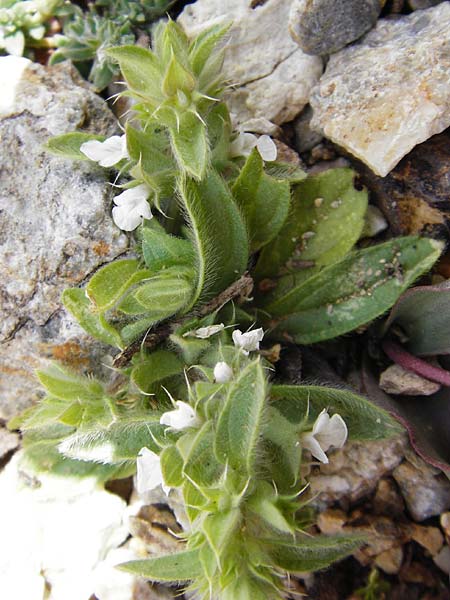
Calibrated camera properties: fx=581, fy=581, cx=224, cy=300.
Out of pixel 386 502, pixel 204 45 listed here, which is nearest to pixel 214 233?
pixel 204 45

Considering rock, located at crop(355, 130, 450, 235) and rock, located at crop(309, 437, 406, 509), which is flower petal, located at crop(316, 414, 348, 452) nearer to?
rock, located at crop(309, 437, 406, 509)

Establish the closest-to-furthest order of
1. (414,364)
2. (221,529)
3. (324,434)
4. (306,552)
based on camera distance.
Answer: (221,529) < (306,552) < (324,434) < (414,364)

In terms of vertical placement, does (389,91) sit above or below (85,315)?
above

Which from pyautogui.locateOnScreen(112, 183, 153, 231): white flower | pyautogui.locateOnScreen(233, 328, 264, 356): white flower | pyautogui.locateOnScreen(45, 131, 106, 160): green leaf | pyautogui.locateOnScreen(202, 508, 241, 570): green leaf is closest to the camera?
pyautogui.locateOnScreen(202, 508, 241, 570): green leaf

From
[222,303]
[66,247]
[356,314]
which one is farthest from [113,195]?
[356,314]

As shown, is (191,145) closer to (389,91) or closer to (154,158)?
(154,158)

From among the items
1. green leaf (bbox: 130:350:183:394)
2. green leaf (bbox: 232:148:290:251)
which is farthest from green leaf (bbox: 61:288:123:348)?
green leaf (bbox: 232:148:290:251)

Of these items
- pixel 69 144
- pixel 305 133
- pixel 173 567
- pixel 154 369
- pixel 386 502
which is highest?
pixel 69 144
